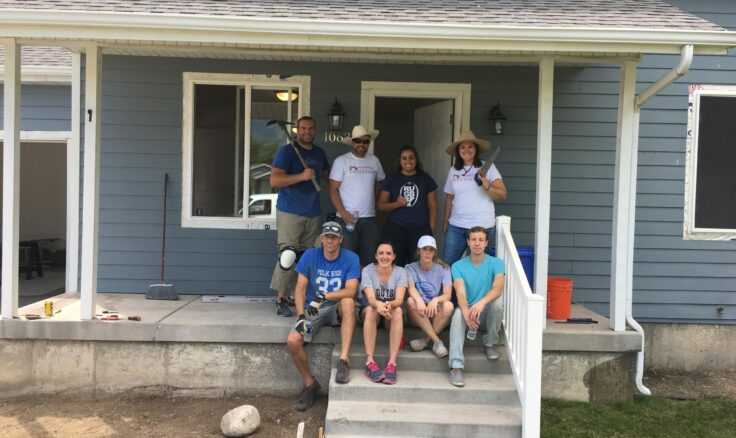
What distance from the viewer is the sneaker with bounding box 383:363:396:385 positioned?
338 centimetres

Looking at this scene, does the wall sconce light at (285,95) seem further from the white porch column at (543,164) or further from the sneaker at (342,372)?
the sneaker at (342,372)

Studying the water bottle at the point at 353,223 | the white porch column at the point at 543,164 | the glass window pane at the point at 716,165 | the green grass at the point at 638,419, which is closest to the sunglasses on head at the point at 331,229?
the water bottle at the point at 353,223

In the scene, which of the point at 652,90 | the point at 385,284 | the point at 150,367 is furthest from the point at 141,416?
the point at 652,90

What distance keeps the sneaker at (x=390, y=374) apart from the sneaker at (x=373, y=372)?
0.02 m

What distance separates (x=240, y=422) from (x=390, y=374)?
3.13 ft

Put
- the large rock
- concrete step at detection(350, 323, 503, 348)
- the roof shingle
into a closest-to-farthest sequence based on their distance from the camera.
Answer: the large rock < the roof shingle < concrete step at detection(350, 323, 503, 348)

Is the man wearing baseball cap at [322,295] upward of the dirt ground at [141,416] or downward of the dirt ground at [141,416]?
upward

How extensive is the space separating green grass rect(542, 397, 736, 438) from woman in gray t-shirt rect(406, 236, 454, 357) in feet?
2.90

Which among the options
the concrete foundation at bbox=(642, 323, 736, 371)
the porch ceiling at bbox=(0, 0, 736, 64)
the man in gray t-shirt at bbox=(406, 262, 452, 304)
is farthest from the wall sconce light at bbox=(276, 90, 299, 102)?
the concrete foundation at bbox=(642, 323, 736, 371)

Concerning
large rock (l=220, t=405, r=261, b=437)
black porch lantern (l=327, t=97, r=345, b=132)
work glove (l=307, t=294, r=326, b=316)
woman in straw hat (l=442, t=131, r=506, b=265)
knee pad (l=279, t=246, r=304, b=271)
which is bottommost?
large rock (l=220, t=405, r=261, b=437)

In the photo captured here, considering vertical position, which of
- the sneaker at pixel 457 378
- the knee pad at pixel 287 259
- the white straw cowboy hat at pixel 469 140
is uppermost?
the white straw cowboy hat at pixel 469 140

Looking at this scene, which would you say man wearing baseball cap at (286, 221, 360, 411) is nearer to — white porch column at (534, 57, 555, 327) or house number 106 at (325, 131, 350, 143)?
white porch column at (534, 57, 555, 327)

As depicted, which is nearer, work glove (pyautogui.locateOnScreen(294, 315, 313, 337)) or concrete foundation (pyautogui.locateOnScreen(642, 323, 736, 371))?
work glove (pyautogui.locateOnScreen(294, 315, 313, 337))

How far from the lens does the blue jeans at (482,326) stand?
345 cm
